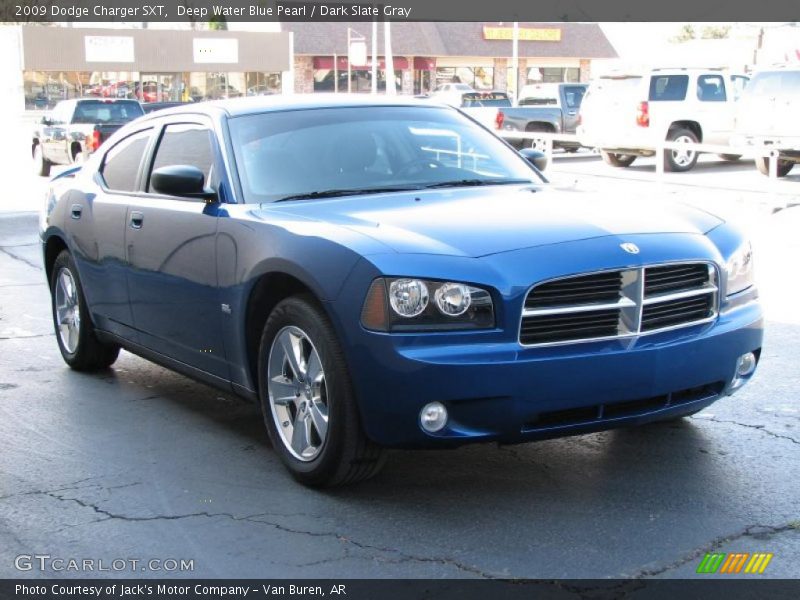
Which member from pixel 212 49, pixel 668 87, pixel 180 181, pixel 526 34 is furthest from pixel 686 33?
pixel 180 181

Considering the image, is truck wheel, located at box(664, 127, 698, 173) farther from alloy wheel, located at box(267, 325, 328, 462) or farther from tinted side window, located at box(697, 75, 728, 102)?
alloy wheel, located at box(267, 325, 328, 462)

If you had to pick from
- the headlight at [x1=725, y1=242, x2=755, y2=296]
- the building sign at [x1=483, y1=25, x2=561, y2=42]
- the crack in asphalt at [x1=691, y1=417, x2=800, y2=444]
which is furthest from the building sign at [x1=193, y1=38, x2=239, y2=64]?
the headlight at [x1=725, y1=242, x2=755, y2=296]

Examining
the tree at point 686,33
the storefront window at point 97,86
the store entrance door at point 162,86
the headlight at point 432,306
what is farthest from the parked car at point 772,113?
the tree at point 686,33

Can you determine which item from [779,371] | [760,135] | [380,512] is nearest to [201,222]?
[380,512]

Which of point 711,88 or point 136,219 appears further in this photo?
point 711,88

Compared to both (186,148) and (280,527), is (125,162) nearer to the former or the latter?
(186,148)

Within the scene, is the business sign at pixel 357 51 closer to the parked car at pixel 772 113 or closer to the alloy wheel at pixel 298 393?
the parked car at pixel 772 113

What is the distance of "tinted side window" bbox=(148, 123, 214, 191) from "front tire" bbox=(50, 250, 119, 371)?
117 centimetres

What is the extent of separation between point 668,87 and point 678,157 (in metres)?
1.46

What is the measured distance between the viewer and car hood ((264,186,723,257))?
464 centimetres

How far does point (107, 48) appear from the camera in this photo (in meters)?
57.8

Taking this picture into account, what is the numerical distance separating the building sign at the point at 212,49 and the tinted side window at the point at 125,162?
54.7m

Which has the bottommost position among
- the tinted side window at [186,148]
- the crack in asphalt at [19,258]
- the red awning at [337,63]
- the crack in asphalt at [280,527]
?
the crack in asphalt at [19,258]

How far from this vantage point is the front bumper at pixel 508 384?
435 cm
